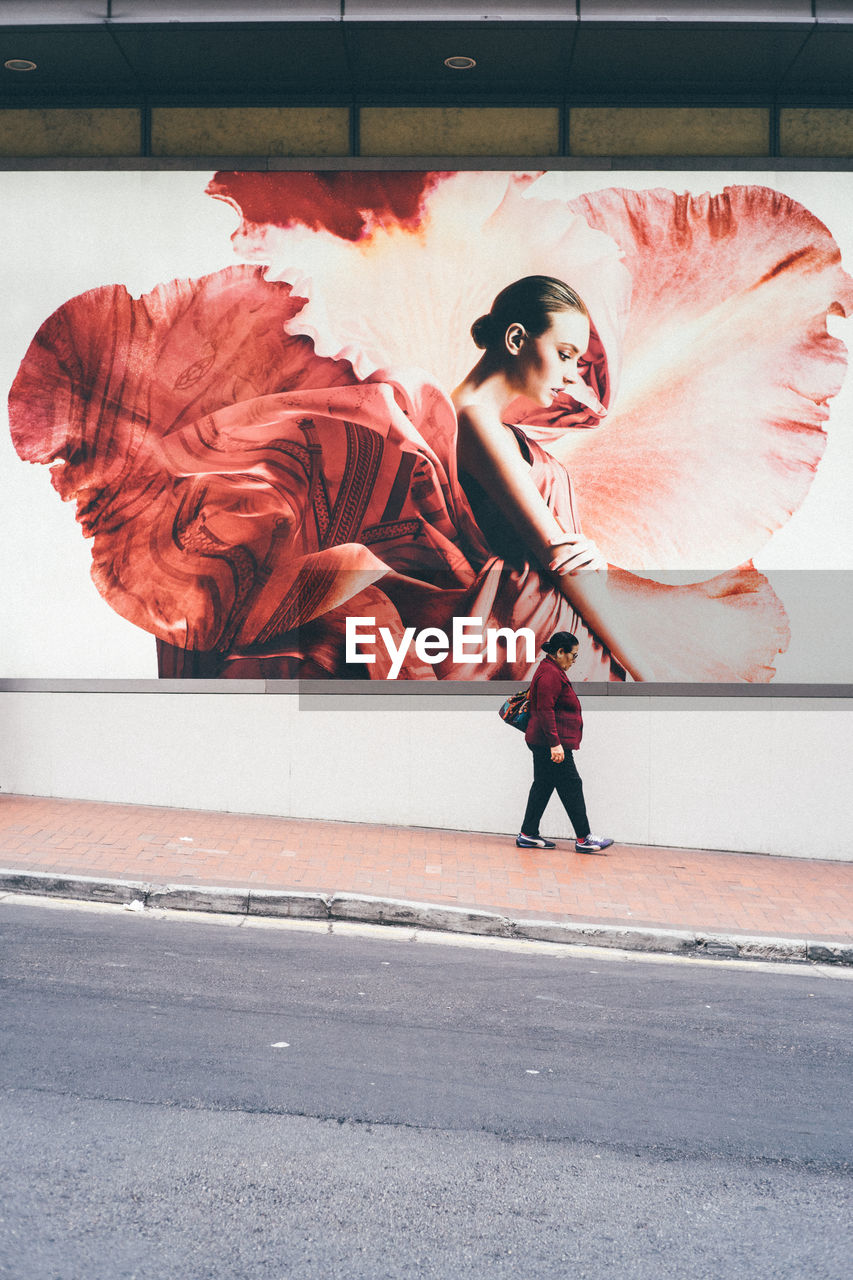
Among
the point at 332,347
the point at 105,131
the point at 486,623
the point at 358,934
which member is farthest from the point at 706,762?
the point at 105,131

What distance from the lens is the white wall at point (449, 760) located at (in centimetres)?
994

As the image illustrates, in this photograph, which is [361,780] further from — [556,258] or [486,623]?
[556,258]

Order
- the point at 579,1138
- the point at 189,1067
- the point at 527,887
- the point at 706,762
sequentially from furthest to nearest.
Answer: the point at 706,762 < the point at 527,887 < the point at 189,1067 < the point at 579,1138

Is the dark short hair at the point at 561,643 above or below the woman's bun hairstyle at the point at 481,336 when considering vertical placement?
below

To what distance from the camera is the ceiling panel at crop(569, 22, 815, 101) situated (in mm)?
9422

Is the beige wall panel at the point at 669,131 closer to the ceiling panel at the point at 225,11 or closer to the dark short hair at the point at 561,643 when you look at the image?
the ceiling panel at the point at 225,11

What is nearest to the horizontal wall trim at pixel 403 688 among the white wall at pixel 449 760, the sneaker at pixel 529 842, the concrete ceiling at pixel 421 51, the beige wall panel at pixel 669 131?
the white wall at pixel 449 760

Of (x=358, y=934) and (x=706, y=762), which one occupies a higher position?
(x=706, y=762)

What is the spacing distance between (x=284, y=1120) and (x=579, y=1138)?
103cm

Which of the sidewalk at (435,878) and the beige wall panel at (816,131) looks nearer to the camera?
the sidewalk at (435,878)

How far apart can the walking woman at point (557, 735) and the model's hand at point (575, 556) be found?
1.03m

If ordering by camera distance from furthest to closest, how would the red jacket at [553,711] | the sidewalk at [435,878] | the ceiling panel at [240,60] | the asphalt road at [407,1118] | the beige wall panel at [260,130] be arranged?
the beige wall panel at [260,130] < the ceiling panel at [240,60] < the red jacket at [553,711] < the sidewalk at [435,878] < the asphalt road at [407,1118]

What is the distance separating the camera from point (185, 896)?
24.1ft

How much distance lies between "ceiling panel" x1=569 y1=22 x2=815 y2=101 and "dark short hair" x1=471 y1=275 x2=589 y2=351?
5.76ft
